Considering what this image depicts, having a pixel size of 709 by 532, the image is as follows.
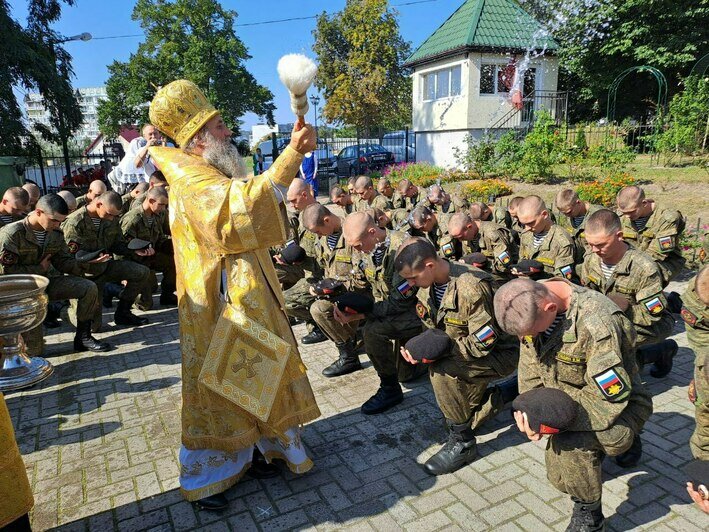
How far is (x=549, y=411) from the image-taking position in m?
2.70

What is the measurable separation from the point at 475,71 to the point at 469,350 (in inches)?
756

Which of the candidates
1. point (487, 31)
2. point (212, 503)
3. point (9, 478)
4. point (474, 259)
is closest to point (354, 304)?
point (474, 259)

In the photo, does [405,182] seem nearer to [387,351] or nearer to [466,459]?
[387,351]

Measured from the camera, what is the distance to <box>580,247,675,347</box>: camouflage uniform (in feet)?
14.0

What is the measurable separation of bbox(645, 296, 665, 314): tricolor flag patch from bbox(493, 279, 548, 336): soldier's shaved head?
1.96m

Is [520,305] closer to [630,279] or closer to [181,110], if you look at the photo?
[630,279]

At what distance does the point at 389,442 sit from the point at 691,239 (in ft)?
23.0

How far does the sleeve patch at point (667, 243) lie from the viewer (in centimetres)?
579

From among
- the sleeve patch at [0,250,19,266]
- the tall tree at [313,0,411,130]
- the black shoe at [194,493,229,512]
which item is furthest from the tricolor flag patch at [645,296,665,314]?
the tall tree at [313,0,411,130]

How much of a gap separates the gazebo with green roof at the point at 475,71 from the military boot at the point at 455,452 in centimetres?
1831

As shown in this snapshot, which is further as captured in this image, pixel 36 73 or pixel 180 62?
pixel 180 62

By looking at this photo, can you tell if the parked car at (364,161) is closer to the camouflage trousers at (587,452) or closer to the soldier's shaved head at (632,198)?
the soldier's shaved head at (632,198)

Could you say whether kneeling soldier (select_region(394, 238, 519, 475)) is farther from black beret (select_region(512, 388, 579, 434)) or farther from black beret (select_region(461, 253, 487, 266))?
black beret (select_region(461, 253, 487, 266))

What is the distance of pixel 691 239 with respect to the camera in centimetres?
839
